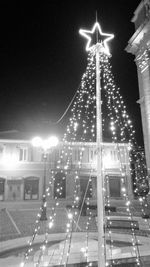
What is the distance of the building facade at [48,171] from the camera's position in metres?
28.1

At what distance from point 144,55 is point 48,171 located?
746 inches

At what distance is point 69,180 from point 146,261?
23497 mm

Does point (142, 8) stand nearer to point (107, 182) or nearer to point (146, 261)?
point (146, 261)

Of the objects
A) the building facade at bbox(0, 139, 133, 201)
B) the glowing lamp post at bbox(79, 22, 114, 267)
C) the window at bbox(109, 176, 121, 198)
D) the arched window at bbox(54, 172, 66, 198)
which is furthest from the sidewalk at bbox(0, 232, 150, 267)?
the window at bbox(109, 176, 121, 198)

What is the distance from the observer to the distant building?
49.0 feet

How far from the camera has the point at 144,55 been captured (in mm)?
15711

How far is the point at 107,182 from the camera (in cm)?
2909

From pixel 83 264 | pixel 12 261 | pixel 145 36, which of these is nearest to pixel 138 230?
pixel 83 264

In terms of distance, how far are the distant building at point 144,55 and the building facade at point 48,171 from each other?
12.6m

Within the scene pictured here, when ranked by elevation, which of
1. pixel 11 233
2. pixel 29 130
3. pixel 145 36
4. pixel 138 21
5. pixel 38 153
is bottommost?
pixel 11 233

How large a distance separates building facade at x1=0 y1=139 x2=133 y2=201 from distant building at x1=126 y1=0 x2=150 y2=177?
12.6 metres

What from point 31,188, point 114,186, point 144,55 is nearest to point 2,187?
point 31,188

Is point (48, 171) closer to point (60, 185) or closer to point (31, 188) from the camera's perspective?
point (60, 185)

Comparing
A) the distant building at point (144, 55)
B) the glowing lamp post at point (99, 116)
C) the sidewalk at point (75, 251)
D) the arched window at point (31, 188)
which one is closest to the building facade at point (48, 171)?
the arched window at point (31, 188)
